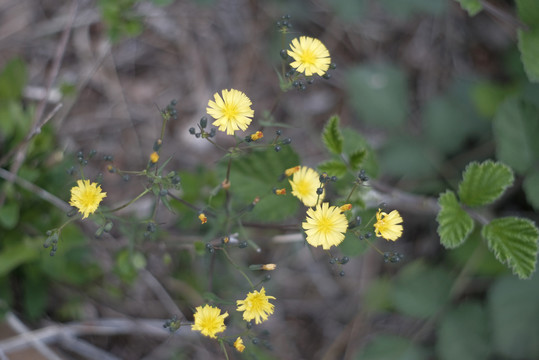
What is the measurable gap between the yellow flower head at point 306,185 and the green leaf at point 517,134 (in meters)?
1.25

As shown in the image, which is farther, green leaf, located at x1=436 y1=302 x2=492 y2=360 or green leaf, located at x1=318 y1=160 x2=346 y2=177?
green leaf, located at x1=436 y1=302 x2=492 y2=360

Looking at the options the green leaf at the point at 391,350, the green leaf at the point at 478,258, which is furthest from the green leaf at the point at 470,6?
the green leaf at the point at 391,350

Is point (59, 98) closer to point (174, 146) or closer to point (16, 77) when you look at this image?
point (16, 77)

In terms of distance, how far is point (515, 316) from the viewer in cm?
345

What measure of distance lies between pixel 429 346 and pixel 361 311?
0.63 meters

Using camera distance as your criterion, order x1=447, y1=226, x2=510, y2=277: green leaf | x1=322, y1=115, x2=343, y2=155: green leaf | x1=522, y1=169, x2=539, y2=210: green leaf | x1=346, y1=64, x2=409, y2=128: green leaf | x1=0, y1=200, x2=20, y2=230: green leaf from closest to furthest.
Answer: x1=322, y1=115, x2=343, y2=155: green leaf → x1=522, y1=169, x2=539, y2=210: green leaf → x1=0, y1=200, x2=20, y2=230: green leaf → x1=447, y1=226, x2=510, y2=277: green leaf → x1=346, y1=64, x2=409, y2=128: green leaf

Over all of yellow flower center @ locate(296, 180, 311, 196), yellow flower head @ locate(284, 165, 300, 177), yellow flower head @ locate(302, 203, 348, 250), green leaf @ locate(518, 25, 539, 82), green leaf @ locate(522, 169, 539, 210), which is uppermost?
green leaf @ locate(518, 25, 539, 82)

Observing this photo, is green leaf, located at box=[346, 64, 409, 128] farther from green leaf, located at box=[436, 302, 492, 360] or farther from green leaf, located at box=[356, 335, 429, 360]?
green leaf, located at box=[356, 335, 429, 360]

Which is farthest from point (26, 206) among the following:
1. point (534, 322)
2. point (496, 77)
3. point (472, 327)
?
point (496, 77)

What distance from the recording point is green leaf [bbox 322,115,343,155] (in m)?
2.60

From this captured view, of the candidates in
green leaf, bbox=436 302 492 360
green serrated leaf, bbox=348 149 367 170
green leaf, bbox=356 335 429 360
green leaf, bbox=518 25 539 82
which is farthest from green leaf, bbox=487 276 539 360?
green serrated leaf, bbox=348 149 367 170

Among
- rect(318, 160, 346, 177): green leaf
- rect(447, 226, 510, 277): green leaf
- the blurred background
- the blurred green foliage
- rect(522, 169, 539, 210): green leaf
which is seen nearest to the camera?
rect(318, 160, 346, 177): green leaf

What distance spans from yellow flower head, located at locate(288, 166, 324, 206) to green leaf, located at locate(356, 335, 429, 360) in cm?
180

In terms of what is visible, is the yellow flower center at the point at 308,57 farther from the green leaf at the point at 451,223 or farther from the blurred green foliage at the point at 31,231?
the blurred green foliage at the point at 31,231
